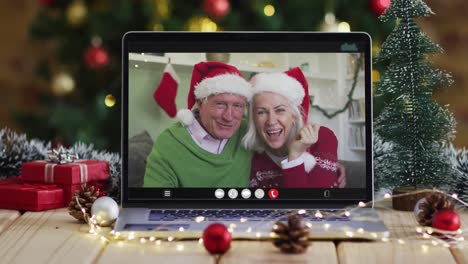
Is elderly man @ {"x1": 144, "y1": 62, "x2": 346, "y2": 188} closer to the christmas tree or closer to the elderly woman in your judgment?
the elderly woman

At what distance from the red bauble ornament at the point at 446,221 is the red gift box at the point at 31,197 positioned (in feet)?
1.93

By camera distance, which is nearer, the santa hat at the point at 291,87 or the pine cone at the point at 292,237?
the pine cone at the point at 292,237

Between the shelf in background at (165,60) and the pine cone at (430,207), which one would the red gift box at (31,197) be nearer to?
the shelf in background at (165,60)

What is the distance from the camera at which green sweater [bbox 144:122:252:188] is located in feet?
3.49

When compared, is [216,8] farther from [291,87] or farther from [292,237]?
[292,237]

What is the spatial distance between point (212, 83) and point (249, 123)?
9 centimetres

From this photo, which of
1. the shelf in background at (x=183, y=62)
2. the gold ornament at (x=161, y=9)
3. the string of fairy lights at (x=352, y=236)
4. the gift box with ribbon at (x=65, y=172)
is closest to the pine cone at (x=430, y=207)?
the string of fairy lights at (x=352, y=236)

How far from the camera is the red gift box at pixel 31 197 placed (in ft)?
3.58

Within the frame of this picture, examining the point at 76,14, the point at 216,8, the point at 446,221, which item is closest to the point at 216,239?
the point at 446,221

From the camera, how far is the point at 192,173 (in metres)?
1.07

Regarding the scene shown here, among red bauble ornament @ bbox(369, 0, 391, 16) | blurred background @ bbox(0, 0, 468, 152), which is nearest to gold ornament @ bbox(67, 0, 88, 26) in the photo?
blurred background @ bbox(0, 0, 468, 152)

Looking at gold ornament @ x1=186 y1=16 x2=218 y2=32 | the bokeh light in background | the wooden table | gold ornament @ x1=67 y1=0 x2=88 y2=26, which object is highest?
gold ornament @ x1=67 y1=0 x2=88 y2=26

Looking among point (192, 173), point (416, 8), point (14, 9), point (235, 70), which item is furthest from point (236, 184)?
point (14, 9)

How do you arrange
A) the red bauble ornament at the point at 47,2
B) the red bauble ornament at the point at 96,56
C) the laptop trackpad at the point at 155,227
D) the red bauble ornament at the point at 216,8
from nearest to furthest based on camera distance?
the laptop trackpad at the point at 155,227, the red bauble ornament at the point at 216,8, the red bauble ornament at the point at 96,56, the red bauble ornament at the point at 47,2
